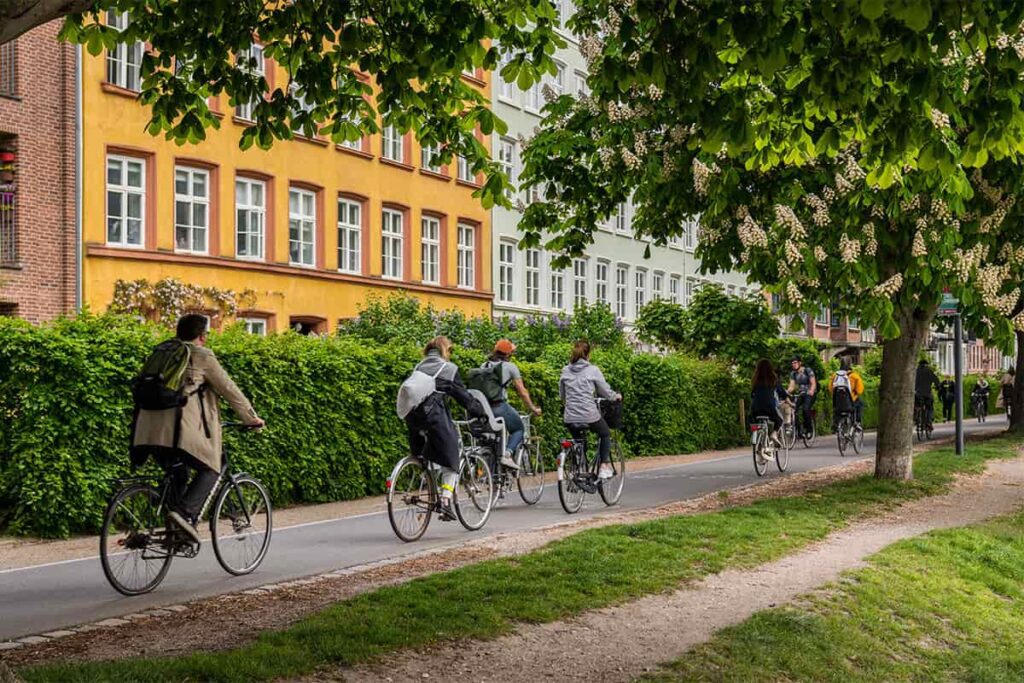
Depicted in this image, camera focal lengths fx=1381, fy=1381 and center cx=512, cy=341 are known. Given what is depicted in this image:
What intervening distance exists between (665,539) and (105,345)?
5909mm

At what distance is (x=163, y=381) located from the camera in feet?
31.7

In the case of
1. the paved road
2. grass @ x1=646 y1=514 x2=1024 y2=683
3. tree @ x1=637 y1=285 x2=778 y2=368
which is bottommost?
grass @ x1=646 y1=514 x2=1024 y2=683

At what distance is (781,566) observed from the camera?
11.6 m

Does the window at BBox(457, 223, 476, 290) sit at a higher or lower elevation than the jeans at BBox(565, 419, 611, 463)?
higher

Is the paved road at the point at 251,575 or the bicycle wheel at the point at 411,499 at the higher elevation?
the bicycle wheel at the point at 411,499

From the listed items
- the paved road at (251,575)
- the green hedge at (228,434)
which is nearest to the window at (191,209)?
the green hedge at (228,434)

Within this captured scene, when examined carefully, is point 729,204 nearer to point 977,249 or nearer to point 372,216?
point 977,249

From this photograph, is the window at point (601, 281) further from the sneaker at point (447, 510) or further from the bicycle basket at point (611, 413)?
the sneaker at point (447, 510)

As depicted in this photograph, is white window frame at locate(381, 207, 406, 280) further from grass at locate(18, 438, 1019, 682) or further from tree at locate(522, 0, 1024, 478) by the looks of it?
grass at locate(18, 438, 1019, 682)

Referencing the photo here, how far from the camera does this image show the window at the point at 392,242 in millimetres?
39469

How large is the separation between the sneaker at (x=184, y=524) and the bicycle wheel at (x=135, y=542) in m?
0.08

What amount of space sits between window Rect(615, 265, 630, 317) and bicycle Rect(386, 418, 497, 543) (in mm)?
41215

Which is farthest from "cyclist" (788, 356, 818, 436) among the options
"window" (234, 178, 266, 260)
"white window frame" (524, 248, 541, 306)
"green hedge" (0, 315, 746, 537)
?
"white window frame" (524, 248, 541, 306)

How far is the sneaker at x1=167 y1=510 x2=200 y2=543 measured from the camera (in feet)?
32.1
